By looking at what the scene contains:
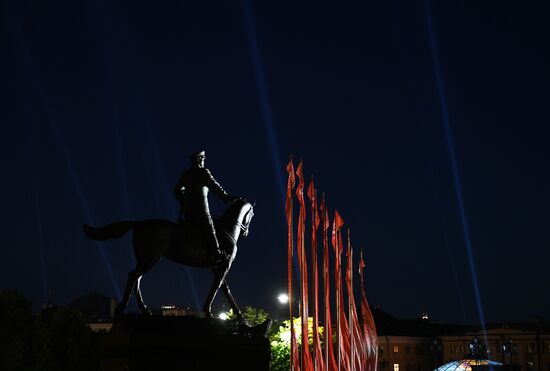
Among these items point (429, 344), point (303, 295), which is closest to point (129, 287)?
point (303, 295)

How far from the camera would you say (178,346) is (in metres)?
12.0

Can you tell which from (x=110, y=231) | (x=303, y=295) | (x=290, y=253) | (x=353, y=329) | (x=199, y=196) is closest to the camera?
(x=110, y=231)

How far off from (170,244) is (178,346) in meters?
1.82

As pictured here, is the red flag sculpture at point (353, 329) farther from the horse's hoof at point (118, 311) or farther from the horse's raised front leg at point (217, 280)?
the horse's hoof at point (118, 311)

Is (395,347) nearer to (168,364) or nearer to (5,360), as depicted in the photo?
(5,360)

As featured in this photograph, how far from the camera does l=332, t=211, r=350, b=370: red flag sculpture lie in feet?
89.8

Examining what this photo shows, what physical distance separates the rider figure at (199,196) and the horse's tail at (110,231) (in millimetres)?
957

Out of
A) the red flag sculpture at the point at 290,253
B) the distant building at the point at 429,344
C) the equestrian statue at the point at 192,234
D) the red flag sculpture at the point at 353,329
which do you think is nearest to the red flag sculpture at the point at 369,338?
the red flag sculpture at the point at 353,329

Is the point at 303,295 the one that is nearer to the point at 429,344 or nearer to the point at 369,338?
the point at 369,338

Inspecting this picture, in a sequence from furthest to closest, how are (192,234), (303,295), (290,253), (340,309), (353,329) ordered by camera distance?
(353,329) < (340,309) < (290,253) < (303,295) < (192,234)

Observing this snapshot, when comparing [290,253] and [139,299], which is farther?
[290,253]

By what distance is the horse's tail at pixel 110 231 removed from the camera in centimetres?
1287

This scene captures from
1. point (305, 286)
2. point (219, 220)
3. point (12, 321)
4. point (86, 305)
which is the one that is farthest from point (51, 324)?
point (86, 305)

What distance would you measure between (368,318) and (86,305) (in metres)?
154
